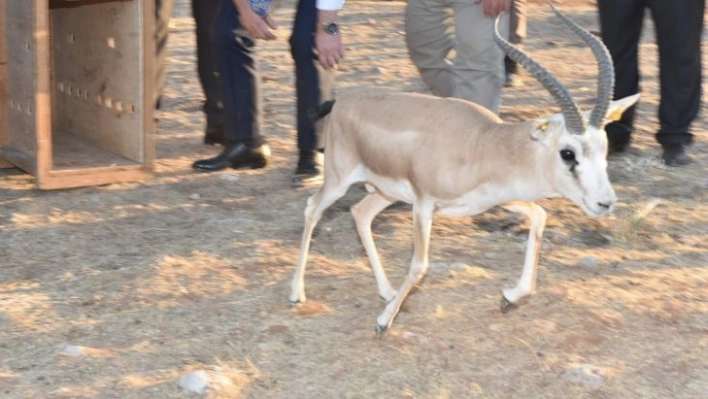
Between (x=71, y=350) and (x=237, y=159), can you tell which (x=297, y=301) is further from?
(x=237, y=159)

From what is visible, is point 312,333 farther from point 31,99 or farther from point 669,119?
point 669,119

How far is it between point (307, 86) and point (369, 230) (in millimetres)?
1328

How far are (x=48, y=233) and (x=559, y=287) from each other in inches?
84.9

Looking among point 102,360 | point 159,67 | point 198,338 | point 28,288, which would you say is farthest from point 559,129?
point 159,67

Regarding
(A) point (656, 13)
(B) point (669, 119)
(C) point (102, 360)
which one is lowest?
(C) point (102, 360)

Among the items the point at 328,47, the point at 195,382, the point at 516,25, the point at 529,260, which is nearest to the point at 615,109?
the point at 529,260

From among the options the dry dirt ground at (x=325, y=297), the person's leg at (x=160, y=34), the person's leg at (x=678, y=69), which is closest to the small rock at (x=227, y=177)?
the dry dirt ground at (x=325, y=297)

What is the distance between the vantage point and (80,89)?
6.12m

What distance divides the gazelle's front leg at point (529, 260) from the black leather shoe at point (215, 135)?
2579mm

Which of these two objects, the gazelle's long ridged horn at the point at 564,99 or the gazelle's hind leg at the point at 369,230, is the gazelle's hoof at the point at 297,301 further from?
the gazelle's long ridged horn at the point at 564,99

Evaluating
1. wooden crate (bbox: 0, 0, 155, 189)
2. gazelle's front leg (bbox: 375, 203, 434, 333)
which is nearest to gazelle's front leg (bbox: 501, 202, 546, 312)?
gazelle's front leg (bbox: 375, 203, 434, 333)

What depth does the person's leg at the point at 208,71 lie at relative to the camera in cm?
600

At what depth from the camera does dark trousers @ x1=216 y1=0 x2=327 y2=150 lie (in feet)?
17.4

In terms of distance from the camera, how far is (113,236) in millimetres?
4824
